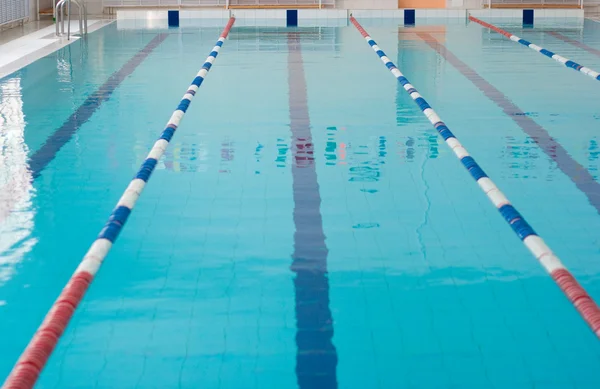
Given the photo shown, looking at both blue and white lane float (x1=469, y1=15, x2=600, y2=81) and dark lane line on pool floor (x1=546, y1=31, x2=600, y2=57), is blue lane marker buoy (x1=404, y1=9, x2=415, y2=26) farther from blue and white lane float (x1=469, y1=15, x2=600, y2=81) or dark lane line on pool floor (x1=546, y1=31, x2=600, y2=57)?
Result: dark lane line on pool floor (x1=546, y1=31, x2=600, y2=57)

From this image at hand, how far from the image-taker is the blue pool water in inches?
99.0

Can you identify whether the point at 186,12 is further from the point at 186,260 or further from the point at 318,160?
the point at 186,260

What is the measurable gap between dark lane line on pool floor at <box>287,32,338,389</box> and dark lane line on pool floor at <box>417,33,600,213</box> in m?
1.25

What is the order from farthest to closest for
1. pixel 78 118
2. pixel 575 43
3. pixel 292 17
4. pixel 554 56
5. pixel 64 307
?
pixel 292 17 → pixel 575 43 → pixel 554 56 → pixel 78 118 → pixel 64 307

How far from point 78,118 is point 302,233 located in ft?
9.16

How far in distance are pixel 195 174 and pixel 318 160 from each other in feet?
2.19

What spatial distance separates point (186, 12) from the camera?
43.9 feet

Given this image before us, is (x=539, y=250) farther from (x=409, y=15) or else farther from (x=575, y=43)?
(x=409, y=15)

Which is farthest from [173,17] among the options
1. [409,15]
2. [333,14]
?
[409,15]

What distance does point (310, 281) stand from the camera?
9.96 ft

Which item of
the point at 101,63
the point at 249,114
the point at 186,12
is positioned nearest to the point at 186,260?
the point at 249,114

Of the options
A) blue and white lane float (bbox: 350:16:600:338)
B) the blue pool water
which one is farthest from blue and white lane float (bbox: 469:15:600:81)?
blue and white lane float (bbox: 350:16:600:338)

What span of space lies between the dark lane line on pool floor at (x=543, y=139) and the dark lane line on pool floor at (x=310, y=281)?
4.11 ft

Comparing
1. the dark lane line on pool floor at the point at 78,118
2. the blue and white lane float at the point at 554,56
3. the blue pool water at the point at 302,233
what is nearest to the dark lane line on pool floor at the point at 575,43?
the blue and white lane float at the point at 554,56
